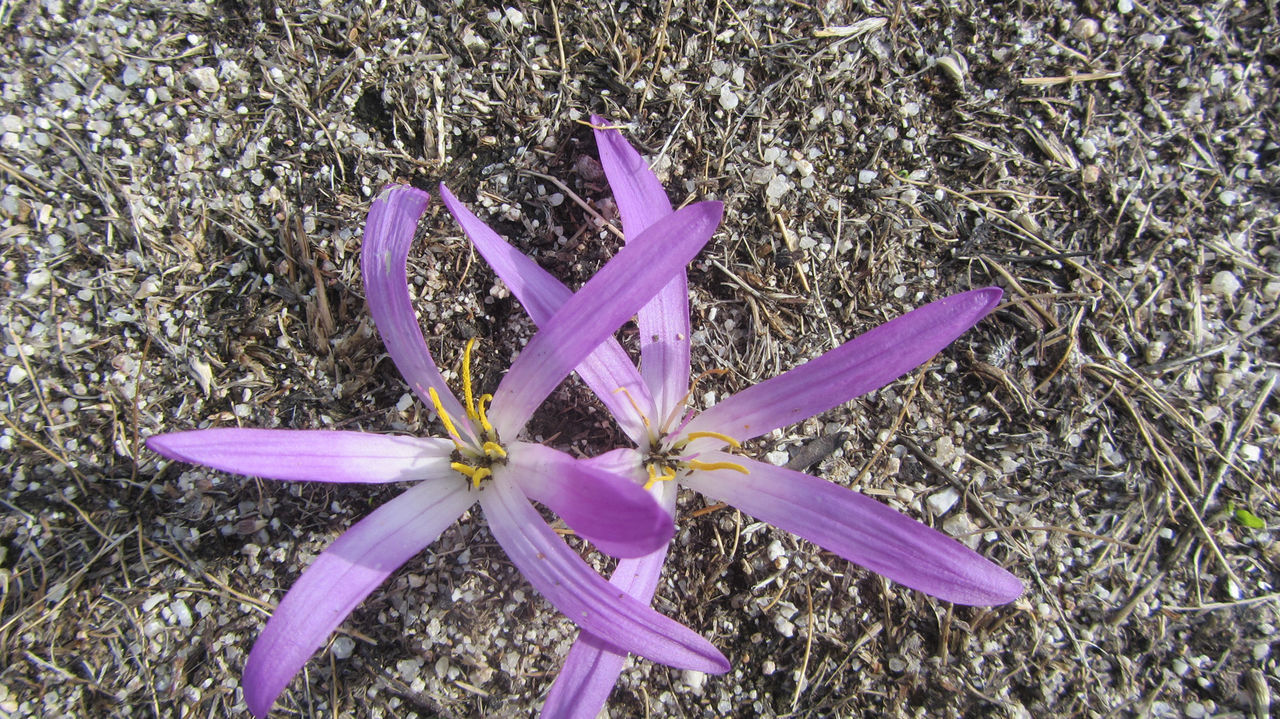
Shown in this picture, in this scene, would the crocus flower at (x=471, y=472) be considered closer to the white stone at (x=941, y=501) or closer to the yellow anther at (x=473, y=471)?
the yellow anther at (x=473, y=471)

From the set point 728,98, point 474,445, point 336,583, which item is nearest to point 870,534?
point 474,445

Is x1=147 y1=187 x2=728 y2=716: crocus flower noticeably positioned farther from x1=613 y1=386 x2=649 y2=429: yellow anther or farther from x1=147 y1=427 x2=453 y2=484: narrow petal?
x1=613 y1=386 x2=649 y2=429: yellow anther

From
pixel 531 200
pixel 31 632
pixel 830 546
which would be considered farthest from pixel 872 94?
pixel 31 632

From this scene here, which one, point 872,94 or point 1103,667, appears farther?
point 872,94

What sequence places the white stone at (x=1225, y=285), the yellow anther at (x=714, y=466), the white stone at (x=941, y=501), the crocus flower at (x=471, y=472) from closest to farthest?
the crocus flower at (x=471, y=472) → the yellow anther at (x=714, y=466) → the white stone at (x=941, y=501) → the white stone at (x=1225, y=285)

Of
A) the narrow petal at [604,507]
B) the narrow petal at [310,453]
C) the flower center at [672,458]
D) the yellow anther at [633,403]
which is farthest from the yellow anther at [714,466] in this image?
the narrow petal at [310,453]

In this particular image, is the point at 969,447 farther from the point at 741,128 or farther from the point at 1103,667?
the point at 741,128

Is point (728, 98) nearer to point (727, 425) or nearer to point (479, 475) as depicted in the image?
point (727, 425)

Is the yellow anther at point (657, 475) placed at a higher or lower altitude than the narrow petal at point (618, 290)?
lower
